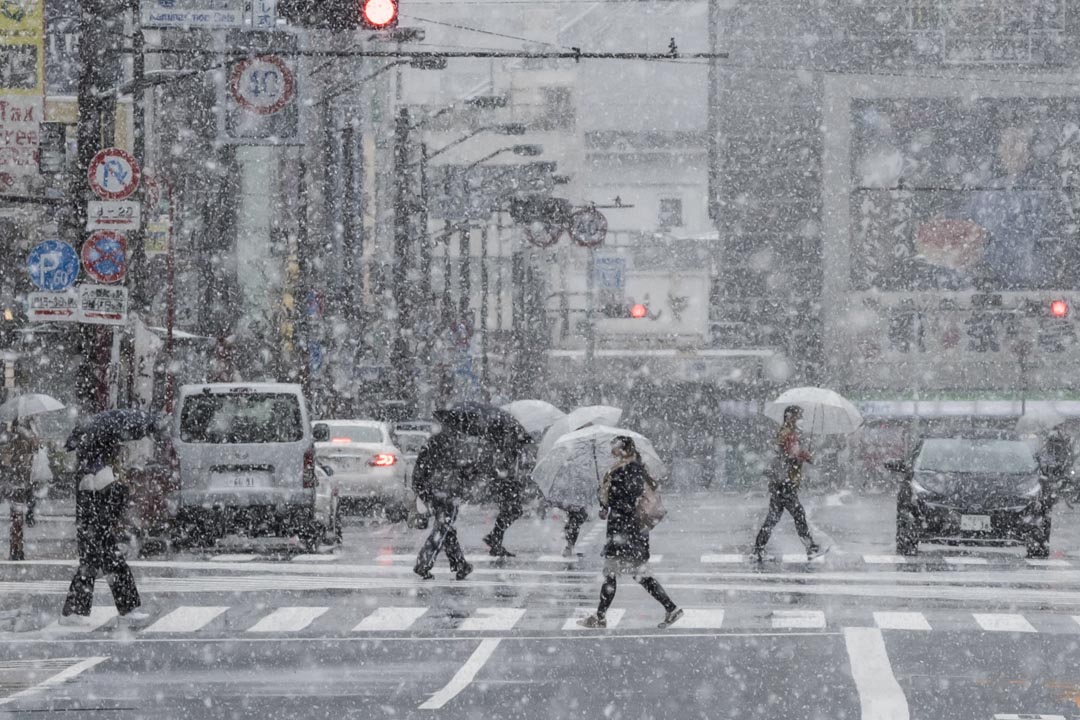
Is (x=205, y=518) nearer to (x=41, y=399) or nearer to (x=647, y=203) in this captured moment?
(x=41, y=399)

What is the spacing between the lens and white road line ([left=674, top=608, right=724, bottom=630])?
51.1ft

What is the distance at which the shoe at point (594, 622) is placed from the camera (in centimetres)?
1534

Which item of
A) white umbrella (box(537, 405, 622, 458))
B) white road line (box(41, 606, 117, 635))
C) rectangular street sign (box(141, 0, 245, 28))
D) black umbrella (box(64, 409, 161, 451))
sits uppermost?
rectangular street sign (box(141, 0, 245, 28))

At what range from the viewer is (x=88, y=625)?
15.6m

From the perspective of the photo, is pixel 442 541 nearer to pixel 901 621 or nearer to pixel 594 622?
pixel 594 622

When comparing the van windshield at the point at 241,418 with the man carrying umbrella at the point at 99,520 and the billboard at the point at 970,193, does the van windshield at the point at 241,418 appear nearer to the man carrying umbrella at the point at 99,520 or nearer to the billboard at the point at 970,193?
the man carrying umbrella at the point at 99,520

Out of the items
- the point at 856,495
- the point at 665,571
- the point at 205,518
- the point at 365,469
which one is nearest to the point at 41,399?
the point at 365,469

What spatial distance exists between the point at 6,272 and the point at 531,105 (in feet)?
161

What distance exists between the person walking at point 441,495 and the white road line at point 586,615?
3.27 metres

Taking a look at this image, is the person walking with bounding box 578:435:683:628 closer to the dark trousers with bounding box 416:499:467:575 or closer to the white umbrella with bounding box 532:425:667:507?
the white umbrella with bounding box 532:425:667:507

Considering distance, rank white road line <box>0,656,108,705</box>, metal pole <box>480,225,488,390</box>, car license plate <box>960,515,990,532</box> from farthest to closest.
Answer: metal pole <box>480,225,488,390</box>
car license plate <box>960,515,990,532</box>
white road line <box>0,656,108,705</box>

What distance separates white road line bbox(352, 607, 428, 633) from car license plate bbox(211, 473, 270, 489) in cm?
699

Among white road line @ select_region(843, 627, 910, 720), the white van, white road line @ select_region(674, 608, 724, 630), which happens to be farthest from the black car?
white road line @ select_region(843, 627, 910, 720)

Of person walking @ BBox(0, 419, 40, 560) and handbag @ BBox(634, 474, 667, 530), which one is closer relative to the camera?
handbag @ BBox(634, 474, 667, 530)
